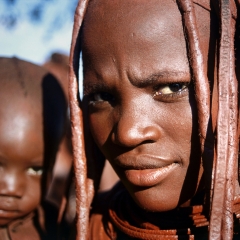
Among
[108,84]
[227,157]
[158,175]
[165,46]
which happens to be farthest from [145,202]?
[165,46]

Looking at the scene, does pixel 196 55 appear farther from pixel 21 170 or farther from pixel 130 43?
pixel 21 170

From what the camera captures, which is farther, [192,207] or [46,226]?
[46,226]

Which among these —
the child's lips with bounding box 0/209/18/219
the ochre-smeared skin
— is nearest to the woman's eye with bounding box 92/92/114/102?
the ochre-smeared skin

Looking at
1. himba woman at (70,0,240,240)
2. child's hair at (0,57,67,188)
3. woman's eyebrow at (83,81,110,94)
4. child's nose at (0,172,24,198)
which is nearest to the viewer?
himba woman at (70,0,240,240)

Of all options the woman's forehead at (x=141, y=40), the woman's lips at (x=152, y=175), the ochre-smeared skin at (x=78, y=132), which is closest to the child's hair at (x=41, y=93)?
the ochre-smeared skin at (x=78, y=132)

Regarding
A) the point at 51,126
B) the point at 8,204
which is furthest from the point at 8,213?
the point at 51,126

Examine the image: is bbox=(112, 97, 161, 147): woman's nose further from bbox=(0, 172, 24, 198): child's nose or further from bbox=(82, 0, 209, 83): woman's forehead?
bbox=(0, 172, 24, 198): child's nose

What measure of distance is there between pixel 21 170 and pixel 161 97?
89cm

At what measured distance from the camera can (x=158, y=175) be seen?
1.38 m

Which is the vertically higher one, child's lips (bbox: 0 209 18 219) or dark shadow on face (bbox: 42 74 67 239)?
dark shadow on face (bbox: 42 74 67 239)

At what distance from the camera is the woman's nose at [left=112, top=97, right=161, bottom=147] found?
4.38 feet

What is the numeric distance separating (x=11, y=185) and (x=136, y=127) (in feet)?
2.73

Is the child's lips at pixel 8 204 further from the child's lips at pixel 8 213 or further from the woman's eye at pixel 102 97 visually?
the woman's eye at pixel 102 97

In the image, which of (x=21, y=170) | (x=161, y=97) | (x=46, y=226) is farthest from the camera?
(x=46, y=226)
